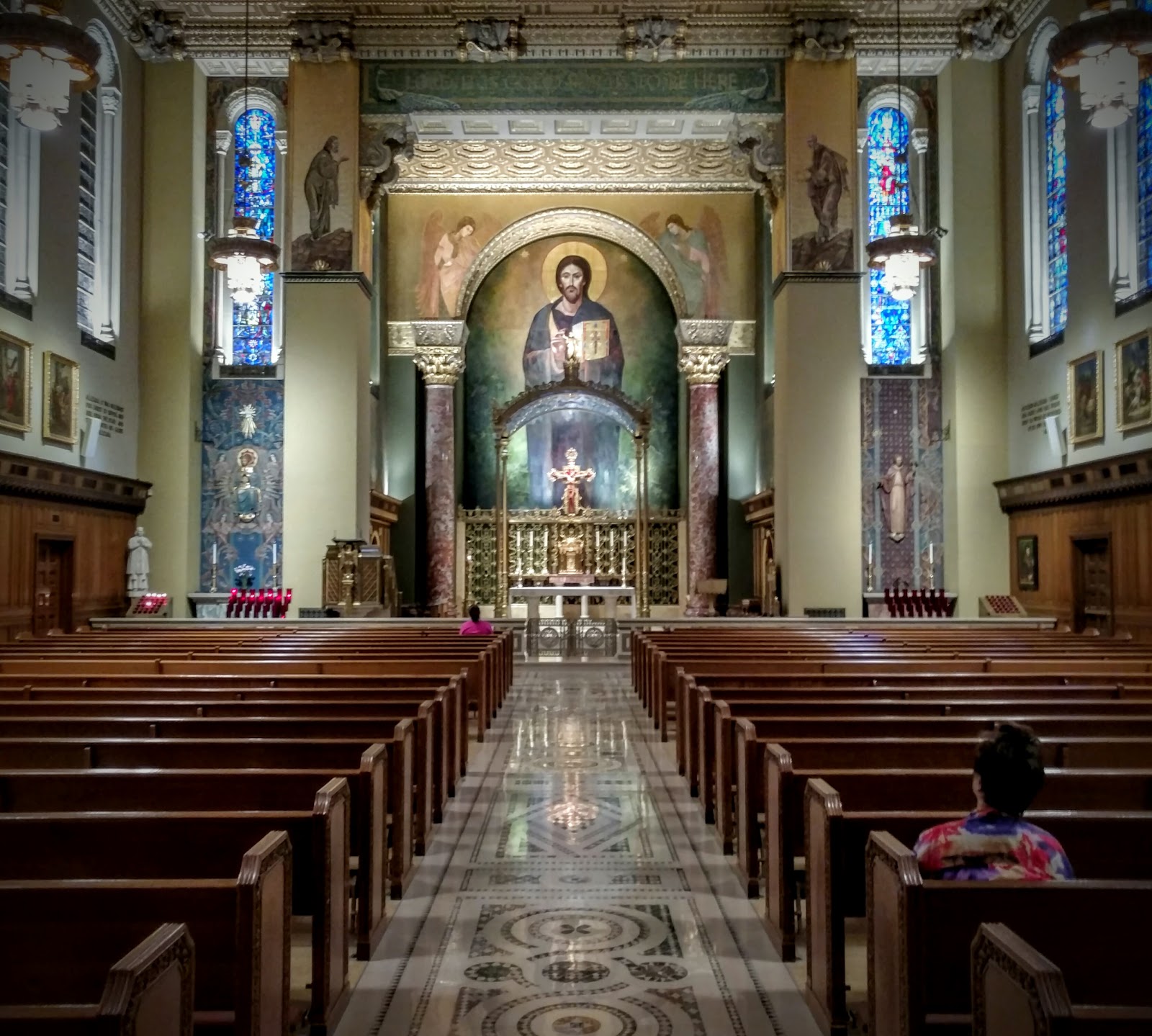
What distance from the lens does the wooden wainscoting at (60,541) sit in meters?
14.4

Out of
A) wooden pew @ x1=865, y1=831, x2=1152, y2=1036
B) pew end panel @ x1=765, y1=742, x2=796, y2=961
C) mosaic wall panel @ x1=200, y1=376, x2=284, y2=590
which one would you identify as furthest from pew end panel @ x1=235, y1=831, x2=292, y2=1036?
mosaic wall panel @ x1=200, y1=376, x2=284, y2=590

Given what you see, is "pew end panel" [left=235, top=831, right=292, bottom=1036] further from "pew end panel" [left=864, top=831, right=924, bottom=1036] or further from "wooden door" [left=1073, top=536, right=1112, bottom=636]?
"wooden door" [left=1073, top=536, right=1112, bottom=636]

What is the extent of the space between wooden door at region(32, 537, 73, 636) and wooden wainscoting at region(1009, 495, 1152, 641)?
15.3m

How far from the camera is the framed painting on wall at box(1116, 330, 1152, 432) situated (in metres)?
14.2

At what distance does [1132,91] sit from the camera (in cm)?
983

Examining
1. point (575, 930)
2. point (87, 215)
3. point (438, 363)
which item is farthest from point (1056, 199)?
point (575, 930)

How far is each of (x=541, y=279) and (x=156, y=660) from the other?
1905cm

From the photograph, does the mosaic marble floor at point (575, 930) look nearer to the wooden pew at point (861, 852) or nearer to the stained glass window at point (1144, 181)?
the wooden pew at point (861, 852)

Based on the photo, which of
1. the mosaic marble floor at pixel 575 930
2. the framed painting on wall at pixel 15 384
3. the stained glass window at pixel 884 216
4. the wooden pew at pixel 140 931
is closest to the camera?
the wooden pew at pixel 140 931

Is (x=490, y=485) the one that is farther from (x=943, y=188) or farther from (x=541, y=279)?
(x=943, y=188)

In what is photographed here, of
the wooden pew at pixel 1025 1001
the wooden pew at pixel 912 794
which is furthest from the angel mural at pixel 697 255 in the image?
the wooden pew at pixel 1025 1001

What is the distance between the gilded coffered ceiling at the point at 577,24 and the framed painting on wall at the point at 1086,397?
6.52 meters

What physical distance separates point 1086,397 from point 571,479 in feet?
40.0

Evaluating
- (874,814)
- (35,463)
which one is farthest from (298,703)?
(35,463)
